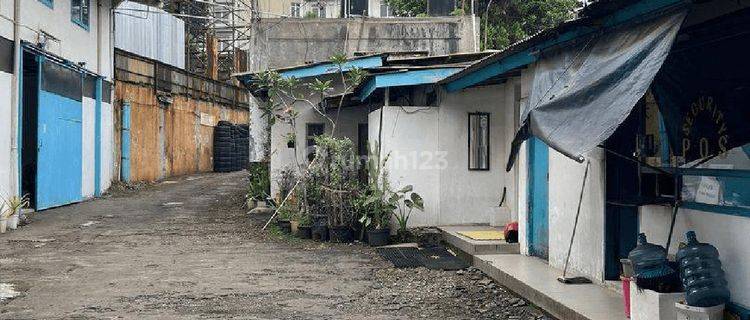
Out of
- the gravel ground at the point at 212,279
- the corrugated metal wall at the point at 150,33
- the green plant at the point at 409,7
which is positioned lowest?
the gravel ground at the point at 212,279

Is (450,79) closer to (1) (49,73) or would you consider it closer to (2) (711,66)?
(2) (711,66)

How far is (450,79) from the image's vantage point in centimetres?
1096

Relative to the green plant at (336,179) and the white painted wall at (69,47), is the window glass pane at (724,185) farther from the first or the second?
the white painted wall at (69,47)

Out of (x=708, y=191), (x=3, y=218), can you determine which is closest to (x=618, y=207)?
(x=708, y=191)

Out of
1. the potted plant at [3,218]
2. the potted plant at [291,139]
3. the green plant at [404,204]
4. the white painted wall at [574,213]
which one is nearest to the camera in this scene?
the white painted wall at [574,213]

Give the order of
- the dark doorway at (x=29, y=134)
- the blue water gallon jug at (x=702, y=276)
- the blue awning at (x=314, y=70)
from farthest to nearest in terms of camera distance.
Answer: the dark doorway at (x=29, y=134)
the blue awning at (x=314, y=70)
the blue water gallon jug at (x=702, y=276)

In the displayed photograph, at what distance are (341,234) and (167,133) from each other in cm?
1438

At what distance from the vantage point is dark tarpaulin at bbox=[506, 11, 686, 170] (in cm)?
461

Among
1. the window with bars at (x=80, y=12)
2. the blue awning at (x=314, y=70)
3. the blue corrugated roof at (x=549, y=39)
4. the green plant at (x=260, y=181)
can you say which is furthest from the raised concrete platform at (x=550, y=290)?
the window with bars at (x=80, y=12)

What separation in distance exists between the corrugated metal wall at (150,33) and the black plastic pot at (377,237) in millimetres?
14708

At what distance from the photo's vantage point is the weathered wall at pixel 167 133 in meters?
21.7

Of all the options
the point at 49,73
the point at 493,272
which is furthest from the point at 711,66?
the point at 49,73

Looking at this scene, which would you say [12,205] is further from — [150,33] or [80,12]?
[150,33]

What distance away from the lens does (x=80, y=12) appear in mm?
17422
